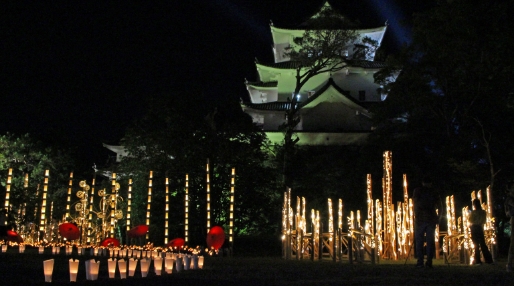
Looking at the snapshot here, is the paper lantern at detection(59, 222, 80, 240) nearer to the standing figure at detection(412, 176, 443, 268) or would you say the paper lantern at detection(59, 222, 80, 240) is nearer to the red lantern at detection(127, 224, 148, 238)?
the red lantern at detection(127, 224, 148, 238)

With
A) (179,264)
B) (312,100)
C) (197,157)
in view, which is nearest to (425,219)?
(179,264)

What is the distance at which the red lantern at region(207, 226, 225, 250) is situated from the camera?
13.0 metres

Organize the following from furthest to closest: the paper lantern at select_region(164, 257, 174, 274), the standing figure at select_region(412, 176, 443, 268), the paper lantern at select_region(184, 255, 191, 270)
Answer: the standing figure at select_region(412, 176, 443, 268) → the paper lantern at select_region(184, 255, 191, 270) → the paper lantern at select_region(164, 257, 174, 274)

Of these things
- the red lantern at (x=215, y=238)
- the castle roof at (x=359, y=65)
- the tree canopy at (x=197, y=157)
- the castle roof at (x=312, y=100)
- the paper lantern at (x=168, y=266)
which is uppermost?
the castle roof at (x=359, y=65)

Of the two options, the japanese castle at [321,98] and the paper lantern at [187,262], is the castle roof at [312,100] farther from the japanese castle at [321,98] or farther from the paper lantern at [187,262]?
the paper lantern at [187,262]

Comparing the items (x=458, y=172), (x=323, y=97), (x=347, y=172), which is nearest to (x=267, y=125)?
(x=323, y=97)

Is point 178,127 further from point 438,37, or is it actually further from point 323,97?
point 323,97

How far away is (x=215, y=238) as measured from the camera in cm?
1311

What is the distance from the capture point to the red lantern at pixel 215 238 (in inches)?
514

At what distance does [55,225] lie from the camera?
1983cm

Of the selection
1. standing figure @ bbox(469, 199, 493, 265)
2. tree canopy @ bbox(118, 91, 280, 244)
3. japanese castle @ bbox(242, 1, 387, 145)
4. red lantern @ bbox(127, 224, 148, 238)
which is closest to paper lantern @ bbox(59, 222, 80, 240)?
red lantern @ bbox(127, 224, 148, 238)

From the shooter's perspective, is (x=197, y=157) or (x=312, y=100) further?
(x=312, y=100)

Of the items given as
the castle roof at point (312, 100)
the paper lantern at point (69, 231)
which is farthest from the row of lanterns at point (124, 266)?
the castle roof at point (312, 100)

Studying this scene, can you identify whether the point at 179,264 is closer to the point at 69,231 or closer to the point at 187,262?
the point at 187,262
